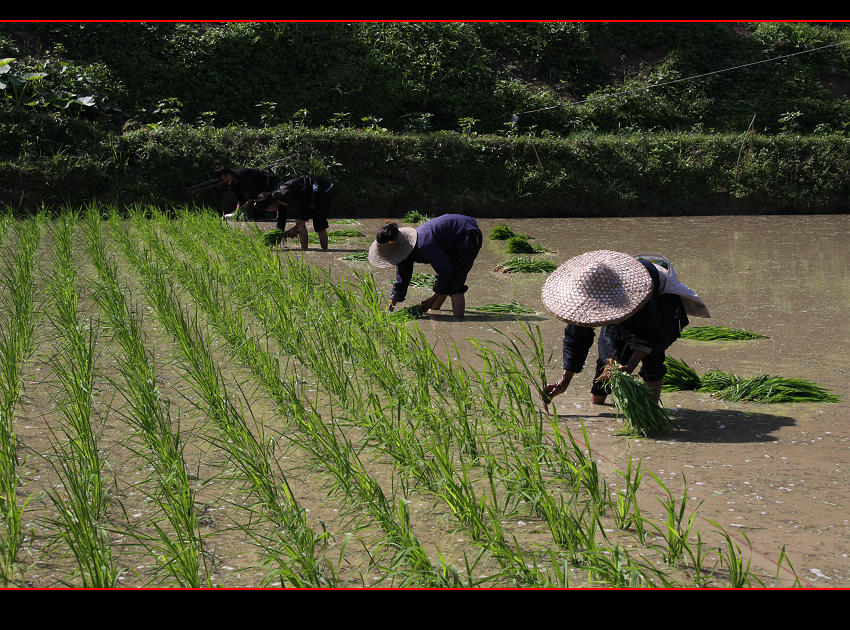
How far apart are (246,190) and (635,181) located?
629 cm

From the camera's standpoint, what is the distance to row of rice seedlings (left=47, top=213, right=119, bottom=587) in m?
2.29

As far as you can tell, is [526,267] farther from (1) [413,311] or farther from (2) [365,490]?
(2) [365,490]

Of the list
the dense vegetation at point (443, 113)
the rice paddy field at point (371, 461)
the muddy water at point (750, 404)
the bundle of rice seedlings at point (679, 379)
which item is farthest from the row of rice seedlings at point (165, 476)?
the dense vegetation at point (443, 113)

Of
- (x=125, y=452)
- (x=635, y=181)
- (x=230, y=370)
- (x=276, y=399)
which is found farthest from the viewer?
(x=635, y=181)

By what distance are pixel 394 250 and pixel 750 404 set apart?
2423mm

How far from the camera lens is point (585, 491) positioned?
3.05m

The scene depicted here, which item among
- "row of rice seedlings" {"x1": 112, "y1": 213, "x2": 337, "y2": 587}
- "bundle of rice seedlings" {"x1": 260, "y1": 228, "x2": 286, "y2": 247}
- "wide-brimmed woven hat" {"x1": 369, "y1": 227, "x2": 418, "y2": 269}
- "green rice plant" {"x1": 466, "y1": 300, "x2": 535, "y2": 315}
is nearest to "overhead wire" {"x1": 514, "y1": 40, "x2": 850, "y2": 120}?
"bundle of rice seedlings" {"x1": 260, "y1": 228, "x2": 286, "y2": 247}

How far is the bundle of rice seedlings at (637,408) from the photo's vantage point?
11.9 feet

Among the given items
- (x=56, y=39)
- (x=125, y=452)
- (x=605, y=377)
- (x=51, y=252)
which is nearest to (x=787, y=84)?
(x=56, y=39)

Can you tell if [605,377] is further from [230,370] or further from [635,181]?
[635,181]

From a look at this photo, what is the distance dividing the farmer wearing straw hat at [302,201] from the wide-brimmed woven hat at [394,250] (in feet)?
9.68

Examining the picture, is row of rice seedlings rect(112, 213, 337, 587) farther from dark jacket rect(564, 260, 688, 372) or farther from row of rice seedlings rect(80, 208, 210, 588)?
dark jacket rect(564, 260, 688, 372)

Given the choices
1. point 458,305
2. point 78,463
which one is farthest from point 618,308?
point 458,305

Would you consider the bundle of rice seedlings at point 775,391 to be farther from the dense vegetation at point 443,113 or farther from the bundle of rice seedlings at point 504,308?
the dense vegetation at point 443,113
